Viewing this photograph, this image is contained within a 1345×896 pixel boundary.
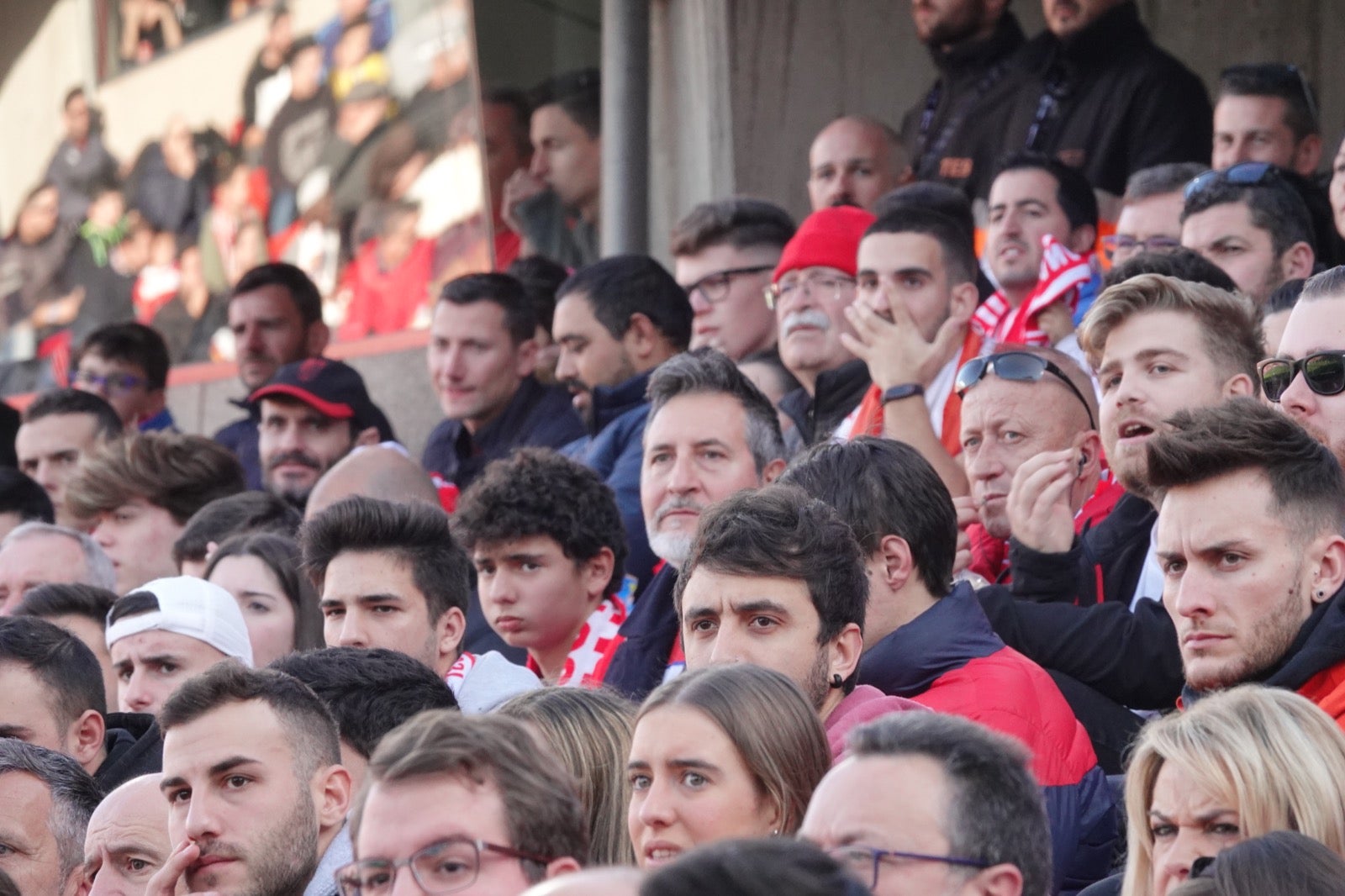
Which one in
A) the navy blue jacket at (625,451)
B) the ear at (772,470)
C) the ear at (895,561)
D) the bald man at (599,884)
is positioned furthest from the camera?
the navy blue jacket at (625,451)

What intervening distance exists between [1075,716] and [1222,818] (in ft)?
3.77

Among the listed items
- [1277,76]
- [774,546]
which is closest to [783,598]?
[774,546]

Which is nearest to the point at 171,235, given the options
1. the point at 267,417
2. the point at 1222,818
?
the point at 267,417

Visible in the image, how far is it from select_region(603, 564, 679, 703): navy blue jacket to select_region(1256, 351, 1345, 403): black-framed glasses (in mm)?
1758

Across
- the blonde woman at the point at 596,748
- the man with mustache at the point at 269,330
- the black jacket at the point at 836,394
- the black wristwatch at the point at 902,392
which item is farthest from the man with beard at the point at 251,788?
the man with mustache at the point at 269,330

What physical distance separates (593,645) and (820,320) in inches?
66.6

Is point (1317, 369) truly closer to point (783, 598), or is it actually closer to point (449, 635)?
point (783, 598)

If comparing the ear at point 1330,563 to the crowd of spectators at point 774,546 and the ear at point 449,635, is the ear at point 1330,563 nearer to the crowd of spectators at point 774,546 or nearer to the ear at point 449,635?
the crowd of spectators at point 774,546

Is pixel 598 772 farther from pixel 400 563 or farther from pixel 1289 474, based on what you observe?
pixel 400 563

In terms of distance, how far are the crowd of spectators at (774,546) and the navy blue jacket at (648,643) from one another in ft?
0.05

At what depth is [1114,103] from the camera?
8.28m

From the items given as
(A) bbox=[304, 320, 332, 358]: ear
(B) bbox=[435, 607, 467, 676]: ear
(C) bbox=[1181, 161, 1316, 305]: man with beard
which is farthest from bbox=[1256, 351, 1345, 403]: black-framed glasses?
(A) bbox=[304, 320, 332, 358]: ear

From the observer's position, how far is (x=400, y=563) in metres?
6.11

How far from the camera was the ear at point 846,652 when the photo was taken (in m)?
4.52
